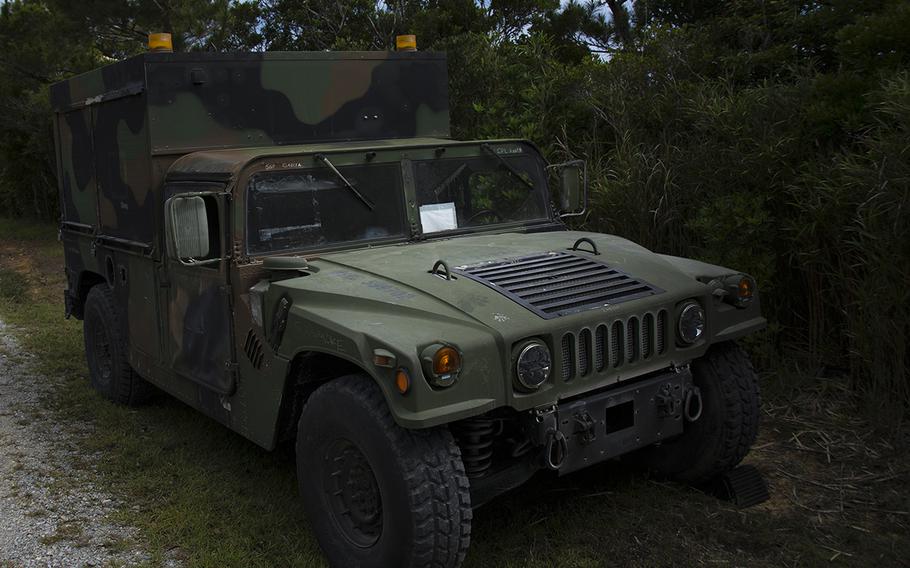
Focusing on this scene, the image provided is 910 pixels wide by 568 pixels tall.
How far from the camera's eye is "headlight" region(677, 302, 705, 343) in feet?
12.3

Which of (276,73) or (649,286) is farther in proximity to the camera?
(276,73)

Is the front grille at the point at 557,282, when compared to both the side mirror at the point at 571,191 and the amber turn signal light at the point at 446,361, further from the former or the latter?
the side mirror at the point at 571,191

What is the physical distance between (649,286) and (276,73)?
2427 millimetres

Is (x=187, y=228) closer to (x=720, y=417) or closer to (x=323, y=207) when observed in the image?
(x=323, y=207)

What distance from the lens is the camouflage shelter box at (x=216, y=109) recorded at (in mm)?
4652

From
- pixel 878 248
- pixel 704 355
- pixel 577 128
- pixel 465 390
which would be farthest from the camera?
pixel 577 128

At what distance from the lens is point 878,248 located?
15.6 ft

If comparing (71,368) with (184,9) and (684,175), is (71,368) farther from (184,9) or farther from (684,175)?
(184,9)

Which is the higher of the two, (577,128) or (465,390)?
(577,128)

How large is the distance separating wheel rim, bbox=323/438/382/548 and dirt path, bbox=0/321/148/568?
0.95m

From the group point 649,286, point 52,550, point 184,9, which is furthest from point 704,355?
point 184,9

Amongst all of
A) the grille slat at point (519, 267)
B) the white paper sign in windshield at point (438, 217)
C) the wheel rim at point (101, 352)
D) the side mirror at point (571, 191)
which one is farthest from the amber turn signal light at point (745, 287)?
the wheel rim at point (101, 352)

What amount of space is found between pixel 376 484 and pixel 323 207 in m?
1.40

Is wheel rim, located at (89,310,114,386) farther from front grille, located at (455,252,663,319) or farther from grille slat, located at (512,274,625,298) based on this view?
grille slat, located at (512,274,625,298)
